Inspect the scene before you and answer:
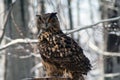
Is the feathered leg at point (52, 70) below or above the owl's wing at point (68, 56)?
below

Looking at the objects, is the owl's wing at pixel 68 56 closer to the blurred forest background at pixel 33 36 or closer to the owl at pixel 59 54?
the owl at pixel 59 54

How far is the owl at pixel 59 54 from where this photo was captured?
529cm

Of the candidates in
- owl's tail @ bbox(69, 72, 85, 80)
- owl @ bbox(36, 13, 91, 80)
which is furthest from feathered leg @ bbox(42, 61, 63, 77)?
owl's tail @ bbox(69, 72, 85, 80)

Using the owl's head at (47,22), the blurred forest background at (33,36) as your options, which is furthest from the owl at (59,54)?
the blurred forest background at (33,36)

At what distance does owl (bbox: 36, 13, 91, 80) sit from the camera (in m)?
5.29

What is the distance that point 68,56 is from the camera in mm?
5336

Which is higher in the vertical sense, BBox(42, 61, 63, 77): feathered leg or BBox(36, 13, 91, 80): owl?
BBox(36, 13, 91, 80): owl

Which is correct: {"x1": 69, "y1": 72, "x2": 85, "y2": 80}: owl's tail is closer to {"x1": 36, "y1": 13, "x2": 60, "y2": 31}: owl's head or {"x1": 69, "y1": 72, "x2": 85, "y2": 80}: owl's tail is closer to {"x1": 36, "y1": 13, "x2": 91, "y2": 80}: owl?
{"x1": 36, "y1": 13, "x2": 91, "y2": 80}: owl

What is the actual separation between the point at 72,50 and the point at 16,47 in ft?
11.4

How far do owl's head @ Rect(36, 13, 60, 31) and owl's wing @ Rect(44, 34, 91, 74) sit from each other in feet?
0.58

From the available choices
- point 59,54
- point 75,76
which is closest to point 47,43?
point 59,54

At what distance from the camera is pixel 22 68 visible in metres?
10.5

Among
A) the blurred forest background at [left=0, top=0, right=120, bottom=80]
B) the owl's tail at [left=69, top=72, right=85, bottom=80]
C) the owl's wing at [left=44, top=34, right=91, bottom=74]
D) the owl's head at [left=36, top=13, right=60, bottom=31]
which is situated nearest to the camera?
the owl's tail at [left=69, top=72, right=85, bottom=80]

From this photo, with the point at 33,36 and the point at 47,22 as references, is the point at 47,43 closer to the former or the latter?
the point at 47,22
